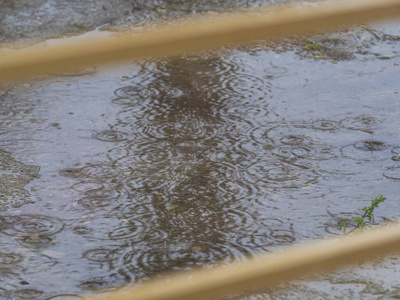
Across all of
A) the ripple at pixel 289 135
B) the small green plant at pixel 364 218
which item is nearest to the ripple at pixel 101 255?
the small green plant at pixel 364 218

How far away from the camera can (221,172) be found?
2680mm

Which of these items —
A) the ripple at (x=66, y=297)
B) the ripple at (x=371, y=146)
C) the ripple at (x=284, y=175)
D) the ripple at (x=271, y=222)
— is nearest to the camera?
the ripple at (x=66, y=297)

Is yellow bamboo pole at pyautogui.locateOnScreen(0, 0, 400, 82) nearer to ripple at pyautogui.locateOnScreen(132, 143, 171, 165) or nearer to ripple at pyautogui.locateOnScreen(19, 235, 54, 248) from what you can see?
ripple at pyautogui.locateOnScreen(19, 235, 54, 248)

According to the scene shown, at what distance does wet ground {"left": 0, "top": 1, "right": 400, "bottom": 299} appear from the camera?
2.12 m

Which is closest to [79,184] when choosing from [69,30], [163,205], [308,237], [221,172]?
[163,205]

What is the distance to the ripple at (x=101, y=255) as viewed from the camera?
83.5 inches

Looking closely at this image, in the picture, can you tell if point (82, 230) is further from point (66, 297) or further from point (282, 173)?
point (282, 173)

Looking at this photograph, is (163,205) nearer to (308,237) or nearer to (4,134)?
(308,237)

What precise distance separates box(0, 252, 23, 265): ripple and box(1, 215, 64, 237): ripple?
0.13m

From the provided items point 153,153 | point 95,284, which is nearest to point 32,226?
point 95,284

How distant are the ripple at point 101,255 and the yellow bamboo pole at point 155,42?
1292mm

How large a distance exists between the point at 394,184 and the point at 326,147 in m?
0.38

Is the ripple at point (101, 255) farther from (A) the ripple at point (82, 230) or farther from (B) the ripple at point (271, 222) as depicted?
(B) the ripple at point (271, 222)

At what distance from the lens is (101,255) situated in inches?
84.4
